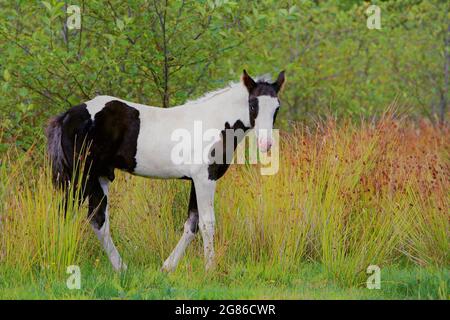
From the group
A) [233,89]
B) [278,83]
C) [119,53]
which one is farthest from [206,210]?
[119,53]

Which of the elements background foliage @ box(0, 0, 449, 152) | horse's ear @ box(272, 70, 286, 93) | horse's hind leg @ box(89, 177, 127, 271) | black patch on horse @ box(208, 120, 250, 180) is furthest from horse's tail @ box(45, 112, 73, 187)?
horse's ear @ box(272, 70, 286, 93)

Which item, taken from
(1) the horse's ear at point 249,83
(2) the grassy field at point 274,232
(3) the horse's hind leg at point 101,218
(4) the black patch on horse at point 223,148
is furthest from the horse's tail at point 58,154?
(1) the horse's ear at point 249,83

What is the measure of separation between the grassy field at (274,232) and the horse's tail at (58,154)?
0.14 m

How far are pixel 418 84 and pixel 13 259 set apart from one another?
10.6 m

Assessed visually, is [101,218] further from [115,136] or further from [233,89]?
[233,89]

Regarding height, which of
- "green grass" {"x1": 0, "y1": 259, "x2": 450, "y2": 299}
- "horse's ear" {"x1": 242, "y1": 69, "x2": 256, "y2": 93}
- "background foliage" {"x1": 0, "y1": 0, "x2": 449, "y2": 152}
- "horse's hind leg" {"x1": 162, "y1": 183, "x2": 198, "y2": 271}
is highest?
"background foliage" {"x1": 0, "y1": 0, "x2": 449, "y2": 152}

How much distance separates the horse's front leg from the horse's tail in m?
1.18

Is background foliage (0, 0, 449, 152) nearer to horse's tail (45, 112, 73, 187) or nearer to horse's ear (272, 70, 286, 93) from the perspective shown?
horse's tail (45, 112, 73, 187)

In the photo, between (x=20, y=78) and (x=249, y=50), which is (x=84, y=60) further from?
(x=249, y=50)

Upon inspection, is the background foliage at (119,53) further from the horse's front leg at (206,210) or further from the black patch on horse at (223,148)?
the horse's front leg at (206,210)

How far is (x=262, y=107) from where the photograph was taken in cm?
668

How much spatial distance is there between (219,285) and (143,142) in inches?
57.6

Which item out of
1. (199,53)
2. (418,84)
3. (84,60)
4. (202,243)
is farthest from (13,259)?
(418,84)

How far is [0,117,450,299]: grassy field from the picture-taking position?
253 inches
